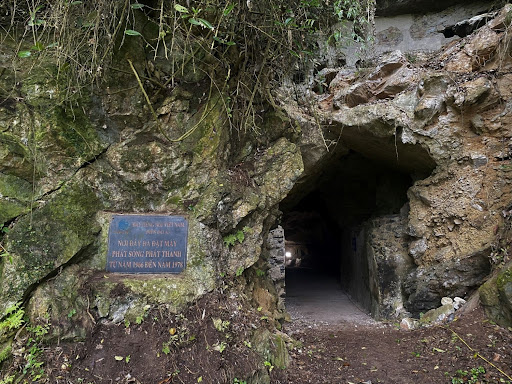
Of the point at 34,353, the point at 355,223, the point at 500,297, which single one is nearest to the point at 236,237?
the point at 34,353

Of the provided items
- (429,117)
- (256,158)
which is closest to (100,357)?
(256,158)

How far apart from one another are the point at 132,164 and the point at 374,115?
4186 millimetres

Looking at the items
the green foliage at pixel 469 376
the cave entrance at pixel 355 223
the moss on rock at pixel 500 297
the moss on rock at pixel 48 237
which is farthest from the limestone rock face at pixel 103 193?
the cave entrance at pixel 355 223

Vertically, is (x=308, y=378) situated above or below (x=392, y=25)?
below

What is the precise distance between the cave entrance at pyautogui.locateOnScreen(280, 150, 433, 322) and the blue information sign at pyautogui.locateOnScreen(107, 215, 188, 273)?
4.01 meters

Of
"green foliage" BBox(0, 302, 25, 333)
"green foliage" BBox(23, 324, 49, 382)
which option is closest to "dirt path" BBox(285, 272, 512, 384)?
"green foliage" BBox(23, 324, 49, 382)

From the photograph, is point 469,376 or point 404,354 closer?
point 469,376

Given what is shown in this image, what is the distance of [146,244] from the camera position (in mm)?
3137

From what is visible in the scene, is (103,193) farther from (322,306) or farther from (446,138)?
(322,306)

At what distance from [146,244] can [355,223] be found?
22.9 feet

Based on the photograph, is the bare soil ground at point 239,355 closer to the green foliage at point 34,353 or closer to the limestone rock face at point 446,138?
the green foliage at point 34,353

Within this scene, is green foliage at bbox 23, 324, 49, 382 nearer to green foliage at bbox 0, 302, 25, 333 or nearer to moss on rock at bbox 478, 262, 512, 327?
green foliage at bbox 0, 302, 25, 333

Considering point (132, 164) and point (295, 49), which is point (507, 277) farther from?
point (132, 164)

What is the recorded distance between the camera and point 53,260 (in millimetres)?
2744
